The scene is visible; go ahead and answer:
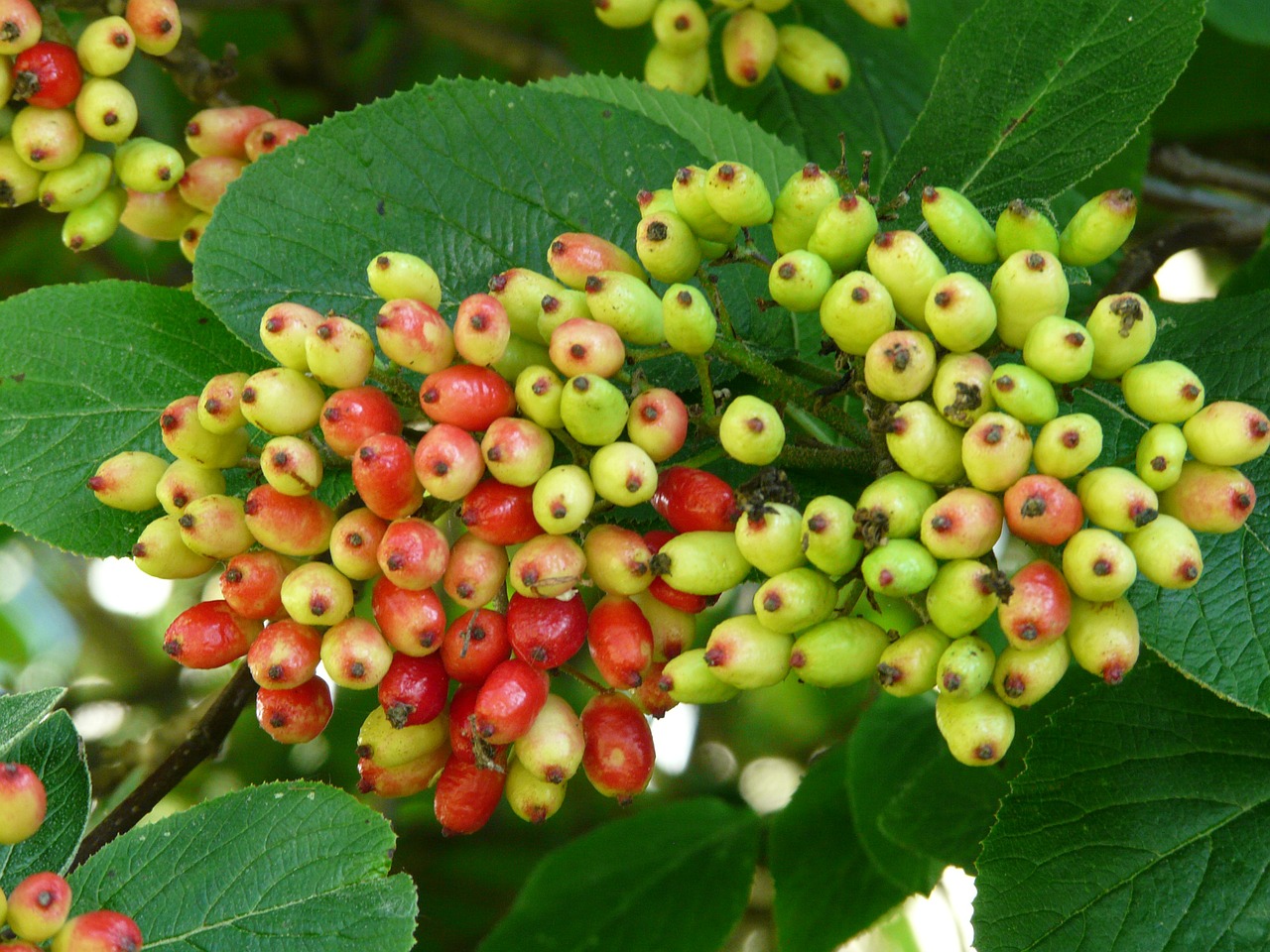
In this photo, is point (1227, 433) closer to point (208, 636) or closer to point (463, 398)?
point (463, 398)

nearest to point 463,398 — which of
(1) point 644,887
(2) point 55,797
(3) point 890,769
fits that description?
(2) point 55,797

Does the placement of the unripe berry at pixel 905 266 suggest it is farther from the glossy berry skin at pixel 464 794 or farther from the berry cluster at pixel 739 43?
the berry cluster at pixel 739 43

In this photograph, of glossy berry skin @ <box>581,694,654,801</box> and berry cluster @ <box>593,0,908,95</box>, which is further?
berry cluster @ <box>593,0,908,95</box>

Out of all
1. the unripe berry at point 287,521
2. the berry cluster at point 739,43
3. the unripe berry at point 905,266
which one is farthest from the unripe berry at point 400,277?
the berry cluster at point 739,43

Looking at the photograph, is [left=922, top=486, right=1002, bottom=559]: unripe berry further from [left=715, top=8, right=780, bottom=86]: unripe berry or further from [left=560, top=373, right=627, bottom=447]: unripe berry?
[left=715, top=8, right=780, bottom=86]: unripe berry

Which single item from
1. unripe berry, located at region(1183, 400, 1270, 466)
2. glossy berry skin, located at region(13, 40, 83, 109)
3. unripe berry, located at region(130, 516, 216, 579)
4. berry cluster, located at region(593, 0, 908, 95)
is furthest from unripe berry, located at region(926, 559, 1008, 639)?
glossy berry skin, located at region(13, 40, 83, 109)

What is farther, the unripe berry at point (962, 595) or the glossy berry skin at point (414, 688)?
the glossy berry skin at point (414, 688)

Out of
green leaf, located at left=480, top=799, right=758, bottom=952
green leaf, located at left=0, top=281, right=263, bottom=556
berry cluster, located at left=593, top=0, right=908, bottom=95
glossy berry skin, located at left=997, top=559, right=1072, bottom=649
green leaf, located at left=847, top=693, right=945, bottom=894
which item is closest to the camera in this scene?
glossy berry skin, located at left=997, top=559, right=1072, bottom=649
